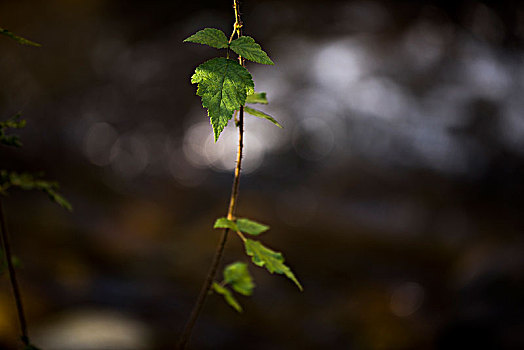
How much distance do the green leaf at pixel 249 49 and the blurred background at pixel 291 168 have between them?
215 centimetres

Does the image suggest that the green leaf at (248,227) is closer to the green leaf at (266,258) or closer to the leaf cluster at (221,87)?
the green leaf at (266,258)

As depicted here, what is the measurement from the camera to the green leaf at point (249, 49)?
74 cm

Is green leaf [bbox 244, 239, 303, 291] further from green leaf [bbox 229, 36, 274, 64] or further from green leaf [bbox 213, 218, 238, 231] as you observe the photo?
green leaf [bbox 229, 36, 274, 64]

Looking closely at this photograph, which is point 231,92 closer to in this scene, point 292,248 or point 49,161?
point 292,248

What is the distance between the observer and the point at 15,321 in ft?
8.15

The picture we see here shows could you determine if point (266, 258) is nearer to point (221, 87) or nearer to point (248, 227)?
point (248, 227)

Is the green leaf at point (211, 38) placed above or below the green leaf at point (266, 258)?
above

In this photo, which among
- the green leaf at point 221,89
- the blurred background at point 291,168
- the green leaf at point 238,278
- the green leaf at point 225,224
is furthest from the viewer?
the blurred background at point 291,168

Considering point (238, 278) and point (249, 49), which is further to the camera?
point (238, 278)

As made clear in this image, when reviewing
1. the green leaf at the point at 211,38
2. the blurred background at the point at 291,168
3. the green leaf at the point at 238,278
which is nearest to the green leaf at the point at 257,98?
the green leaf at the point at 211,38

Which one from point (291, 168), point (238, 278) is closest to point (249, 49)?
point (238, 278)

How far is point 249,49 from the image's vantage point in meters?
0.74

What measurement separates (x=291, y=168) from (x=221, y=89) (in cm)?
352

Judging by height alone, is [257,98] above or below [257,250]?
above
